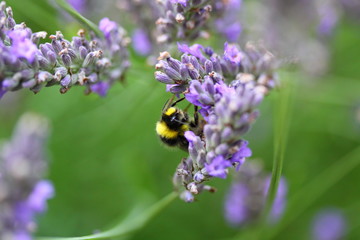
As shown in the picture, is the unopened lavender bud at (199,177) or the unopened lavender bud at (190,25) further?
the unopened lavender bud at (190,25)

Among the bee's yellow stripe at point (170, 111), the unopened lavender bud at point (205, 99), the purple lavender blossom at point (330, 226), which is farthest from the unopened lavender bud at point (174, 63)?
the purple lavender blossom at point (330, 226)

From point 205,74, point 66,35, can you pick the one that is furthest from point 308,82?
point 205,74

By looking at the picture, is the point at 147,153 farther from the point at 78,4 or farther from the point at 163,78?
the point at 163,78

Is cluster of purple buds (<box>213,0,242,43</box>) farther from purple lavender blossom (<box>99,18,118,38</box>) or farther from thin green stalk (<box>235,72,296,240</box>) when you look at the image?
purple lavender blossom (<box>99,18,118,38</box>)

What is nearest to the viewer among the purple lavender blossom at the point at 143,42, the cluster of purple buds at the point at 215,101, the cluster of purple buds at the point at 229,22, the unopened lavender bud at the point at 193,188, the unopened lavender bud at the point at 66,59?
the cluster of purple buds at the point at 215,101

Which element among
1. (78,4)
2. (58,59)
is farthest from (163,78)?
(78,4)

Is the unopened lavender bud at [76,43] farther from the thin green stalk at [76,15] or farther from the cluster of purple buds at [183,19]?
the cluster of purple buds at [183,19]

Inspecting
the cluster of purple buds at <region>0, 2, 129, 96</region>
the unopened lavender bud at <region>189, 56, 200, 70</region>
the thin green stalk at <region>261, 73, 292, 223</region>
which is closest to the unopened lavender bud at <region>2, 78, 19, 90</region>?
the cluster of purple buds at <region>0, 2, 129, 96</region>

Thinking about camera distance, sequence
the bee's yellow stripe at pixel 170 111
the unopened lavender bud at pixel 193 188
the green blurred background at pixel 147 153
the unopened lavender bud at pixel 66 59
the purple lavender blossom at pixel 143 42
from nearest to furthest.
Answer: the unopened lavender bud at pixel 193 188 → the unopened lavender bud at pixel 66 59 → the bee's yellow stripe at pixel 170 111 → the purple lavender blossom at pixel 143 42 → the green blurred background at pixel 147 153
